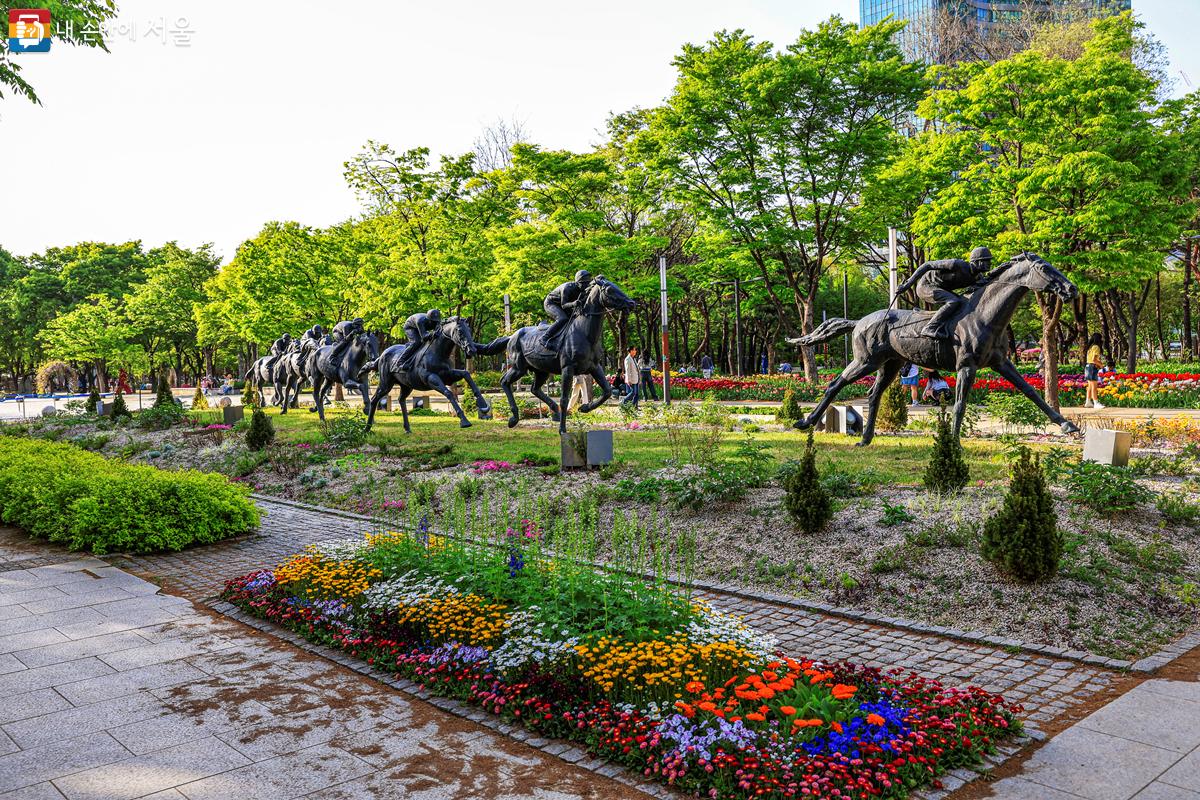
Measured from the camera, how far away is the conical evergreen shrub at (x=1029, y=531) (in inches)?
296

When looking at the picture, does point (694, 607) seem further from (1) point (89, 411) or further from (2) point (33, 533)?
(1) point (89, 411)

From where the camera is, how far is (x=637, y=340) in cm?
6178

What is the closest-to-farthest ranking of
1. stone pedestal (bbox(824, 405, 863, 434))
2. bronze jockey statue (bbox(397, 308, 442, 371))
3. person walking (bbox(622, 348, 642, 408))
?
stone pedestal (bbox(824, 405, 863, 434)) → bronze jockey statue (bbox(397, 308, 442, 371)) → person walking (bbox(622, 348, 642, 408))

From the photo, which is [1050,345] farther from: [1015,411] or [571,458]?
[571,458]

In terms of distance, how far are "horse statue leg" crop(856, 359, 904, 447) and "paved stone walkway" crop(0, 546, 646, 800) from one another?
36.2 ft

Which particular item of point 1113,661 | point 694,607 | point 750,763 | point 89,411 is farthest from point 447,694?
point 89,411

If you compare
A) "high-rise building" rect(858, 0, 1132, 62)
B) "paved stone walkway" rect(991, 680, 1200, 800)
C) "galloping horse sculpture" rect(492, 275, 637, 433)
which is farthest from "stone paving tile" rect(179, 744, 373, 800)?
"high-rise building" rect(858, 0, 1132, 62)

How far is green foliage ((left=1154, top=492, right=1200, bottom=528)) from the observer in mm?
8930

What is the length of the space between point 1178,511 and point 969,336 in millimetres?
4412

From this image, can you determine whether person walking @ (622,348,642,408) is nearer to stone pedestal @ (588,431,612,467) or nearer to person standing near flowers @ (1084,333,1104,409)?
person standing near flowers @ (1084,333,1104,409)

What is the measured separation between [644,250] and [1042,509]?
29.2m

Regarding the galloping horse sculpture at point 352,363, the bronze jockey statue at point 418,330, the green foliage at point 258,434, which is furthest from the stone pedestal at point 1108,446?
the galloping horse sculpture at point 352,363

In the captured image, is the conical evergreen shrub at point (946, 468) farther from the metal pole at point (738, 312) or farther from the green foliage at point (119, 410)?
the metal pole at point (738, 312)
